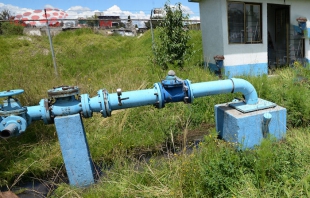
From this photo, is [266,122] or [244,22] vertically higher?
[244,22]


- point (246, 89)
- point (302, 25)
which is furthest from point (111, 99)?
point (302, 25)

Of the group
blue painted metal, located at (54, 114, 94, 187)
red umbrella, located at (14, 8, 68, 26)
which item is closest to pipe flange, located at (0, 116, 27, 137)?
blue painted metal, located at (54, 114, 94, 187)

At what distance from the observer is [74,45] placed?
12.5 m

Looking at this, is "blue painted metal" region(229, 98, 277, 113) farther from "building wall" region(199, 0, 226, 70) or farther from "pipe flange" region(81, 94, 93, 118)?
"building wall" region(199, 0, 226, 70)

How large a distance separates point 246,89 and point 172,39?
4.14m

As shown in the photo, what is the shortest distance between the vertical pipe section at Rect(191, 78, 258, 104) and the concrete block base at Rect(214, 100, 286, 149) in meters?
0.29

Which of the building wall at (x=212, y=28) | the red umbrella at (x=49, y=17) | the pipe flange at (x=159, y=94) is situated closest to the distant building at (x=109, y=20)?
the red umbrella at (x=49, y=17)

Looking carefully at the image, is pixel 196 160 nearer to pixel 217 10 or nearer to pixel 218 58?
pixel 218 58

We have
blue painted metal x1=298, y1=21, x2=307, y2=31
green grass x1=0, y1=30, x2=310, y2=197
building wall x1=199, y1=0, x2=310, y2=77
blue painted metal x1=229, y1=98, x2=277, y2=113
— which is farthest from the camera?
blue painted metal x1=298, y1=21, x2=307, y2=31

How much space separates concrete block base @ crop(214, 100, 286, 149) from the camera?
2744mm

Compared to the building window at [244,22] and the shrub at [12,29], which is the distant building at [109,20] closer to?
the building window at [244,22]

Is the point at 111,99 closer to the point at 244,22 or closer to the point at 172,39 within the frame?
the point at 172,39

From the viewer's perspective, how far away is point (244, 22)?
660 cm

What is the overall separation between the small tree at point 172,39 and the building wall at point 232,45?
0.88m
